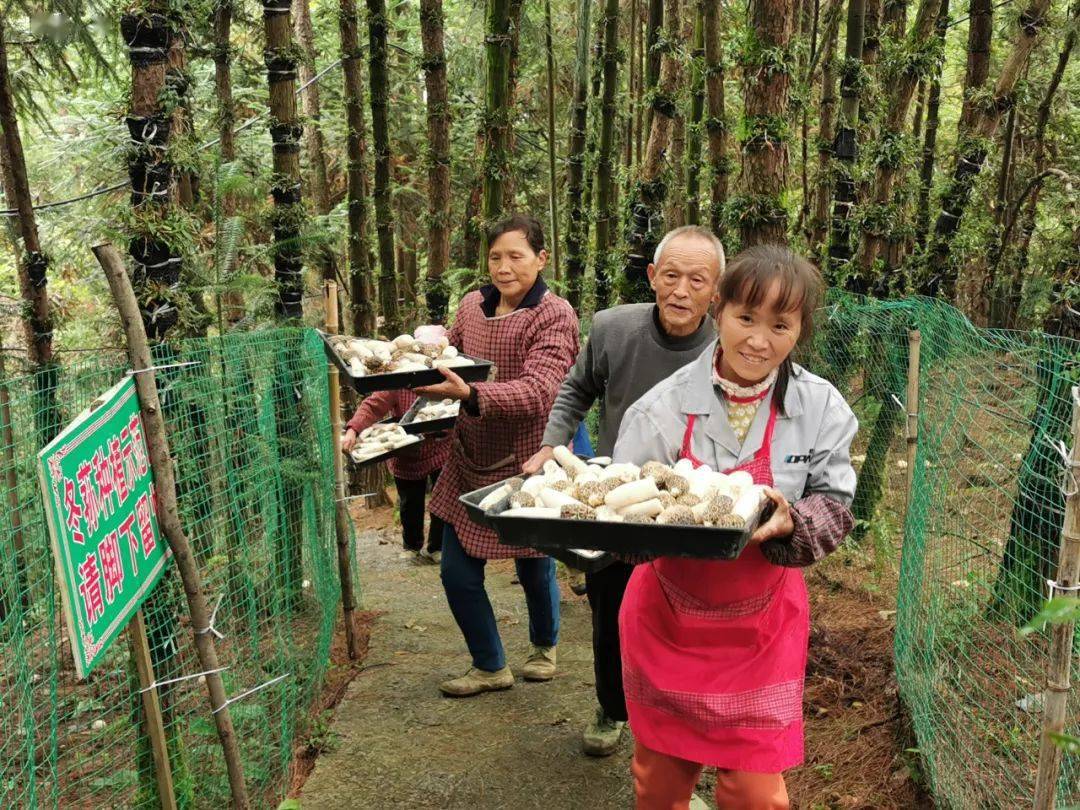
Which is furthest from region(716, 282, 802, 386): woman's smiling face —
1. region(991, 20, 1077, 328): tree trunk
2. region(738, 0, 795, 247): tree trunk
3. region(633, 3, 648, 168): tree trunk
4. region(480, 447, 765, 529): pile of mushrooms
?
region(991, 20, 1077, 328): tree trunk

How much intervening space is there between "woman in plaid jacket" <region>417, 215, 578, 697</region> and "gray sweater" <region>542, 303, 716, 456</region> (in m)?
0.34

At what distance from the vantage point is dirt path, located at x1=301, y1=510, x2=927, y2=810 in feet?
12.6

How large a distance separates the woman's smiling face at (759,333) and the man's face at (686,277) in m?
0.90

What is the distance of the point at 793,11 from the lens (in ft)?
16.0

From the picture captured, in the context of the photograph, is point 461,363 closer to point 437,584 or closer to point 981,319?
point 437,584

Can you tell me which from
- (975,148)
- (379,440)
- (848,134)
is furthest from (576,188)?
(379,440)

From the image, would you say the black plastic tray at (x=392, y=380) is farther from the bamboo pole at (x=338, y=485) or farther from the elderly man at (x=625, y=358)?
the bamboo pole at (x=338, y=485)

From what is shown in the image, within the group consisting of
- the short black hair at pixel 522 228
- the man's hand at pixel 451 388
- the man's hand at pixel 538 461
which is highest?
the short black hair at pixel 522 228

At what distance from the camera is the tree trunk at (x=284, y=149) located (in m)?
5.28

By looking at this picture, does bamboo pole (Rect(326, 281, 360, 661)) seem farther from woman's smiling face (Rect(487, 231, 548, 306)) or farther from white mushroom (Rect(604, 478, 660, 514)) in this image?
white mushroom (Rect(604, 478, 660, 514))

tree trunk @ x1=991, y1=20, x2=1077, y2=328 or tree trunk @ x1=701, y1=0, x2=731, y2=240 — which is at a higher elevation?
tree trunk @ x1=701, y1=0, x2=731, y2=240

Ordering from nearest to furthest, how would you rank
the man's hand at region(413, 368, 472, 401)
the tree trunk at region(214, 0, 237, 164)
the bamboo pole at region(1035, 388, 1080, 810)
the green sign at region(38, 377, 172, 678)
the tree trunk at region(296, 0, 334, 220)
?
1. the green sign at region(38, 377, 172, 678)
2. the bamboo pole at region(1035, 388, 1080, 810)
3. the man's hand at region(413, 368, 472, 401)
4. the tree trunk at region(214, 0, 237, 164)
5. the tree trunk at region(296, 0, 334, 220)

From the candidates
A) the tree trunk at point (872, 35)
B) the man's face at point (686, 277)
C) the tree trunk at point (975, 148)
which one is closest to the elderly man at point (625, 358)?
the man's face at point (686, 277)

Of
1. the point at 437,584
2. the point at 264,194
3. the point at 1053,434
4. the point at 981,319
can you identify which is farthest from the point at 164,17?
the point at 981,319
